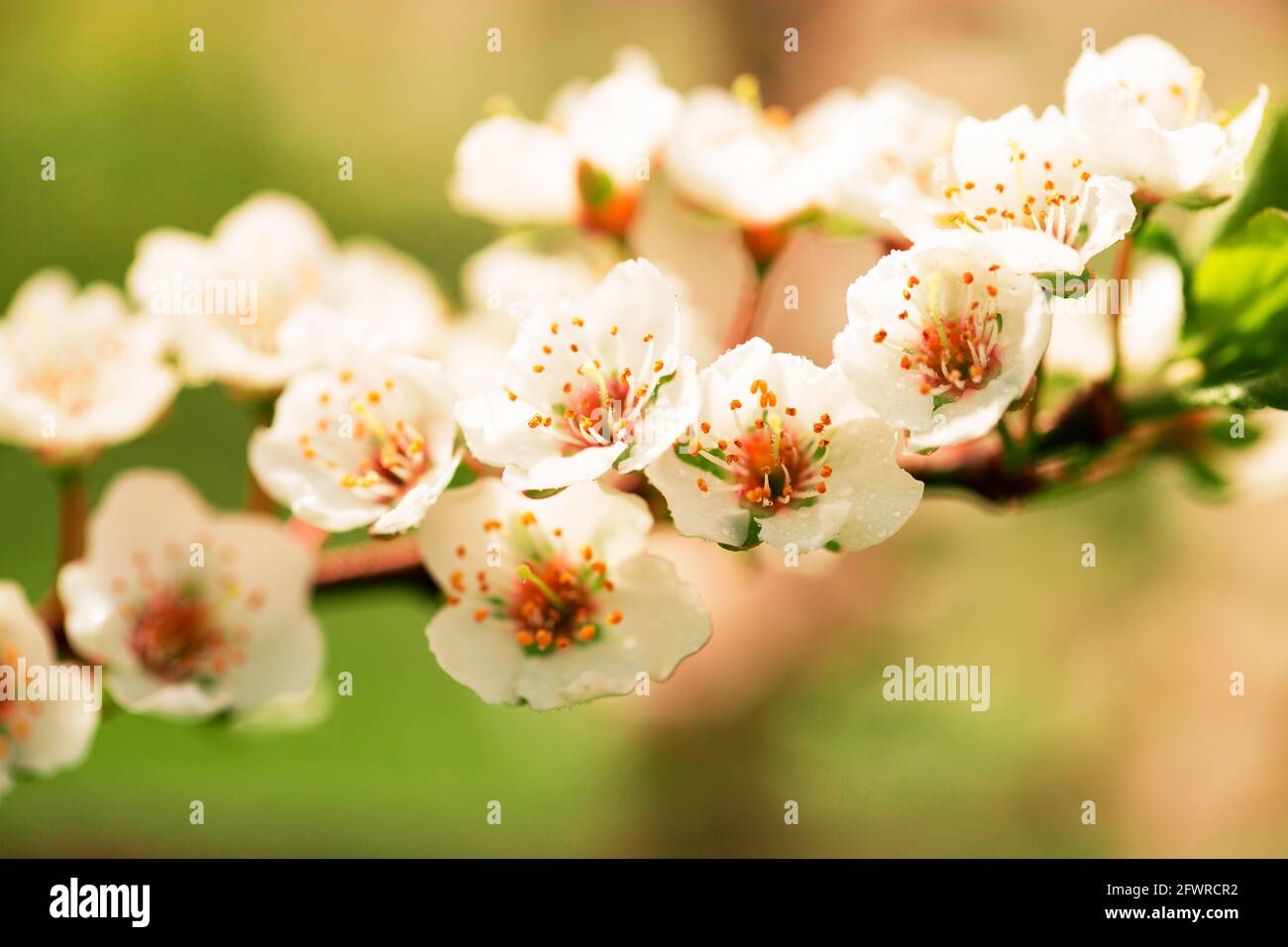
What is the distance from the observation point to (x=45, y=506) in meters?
2.80

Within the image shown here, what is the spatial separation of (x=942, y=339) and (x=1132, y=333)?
0.38m

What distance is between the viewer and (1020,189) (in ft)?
2.79

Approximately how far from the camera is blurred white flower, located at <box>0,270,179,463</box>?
110cm

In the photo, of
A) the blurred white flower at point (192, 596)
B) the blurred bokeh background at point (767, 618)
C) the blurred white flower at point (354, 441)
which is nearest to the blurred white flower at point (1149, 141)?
the blurred white flower at point (354, 441)

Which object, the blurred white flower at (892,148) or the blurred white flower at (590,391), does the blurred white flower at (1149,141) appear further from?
the blurred white flower at (590,391)

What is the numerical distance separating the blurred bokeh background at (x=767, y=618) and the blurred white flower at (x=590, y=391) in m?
1.84

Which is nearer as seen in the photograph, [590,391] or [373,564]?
[590,391]

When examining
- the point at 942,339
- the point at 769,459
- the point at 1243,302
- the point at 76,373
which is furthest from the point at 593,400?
the point at 76,373

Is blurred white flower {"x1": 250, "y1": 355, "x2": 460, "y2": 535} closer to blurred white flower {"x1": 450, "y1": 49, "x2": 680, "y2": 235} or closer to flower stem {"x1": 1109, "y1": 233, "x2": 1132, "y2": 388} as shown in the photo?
blurred white flower {"x1": 450, "y1": 49, "x2": 680, "y2": 235}

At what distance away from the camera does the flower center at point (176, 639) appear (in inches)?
40.5
